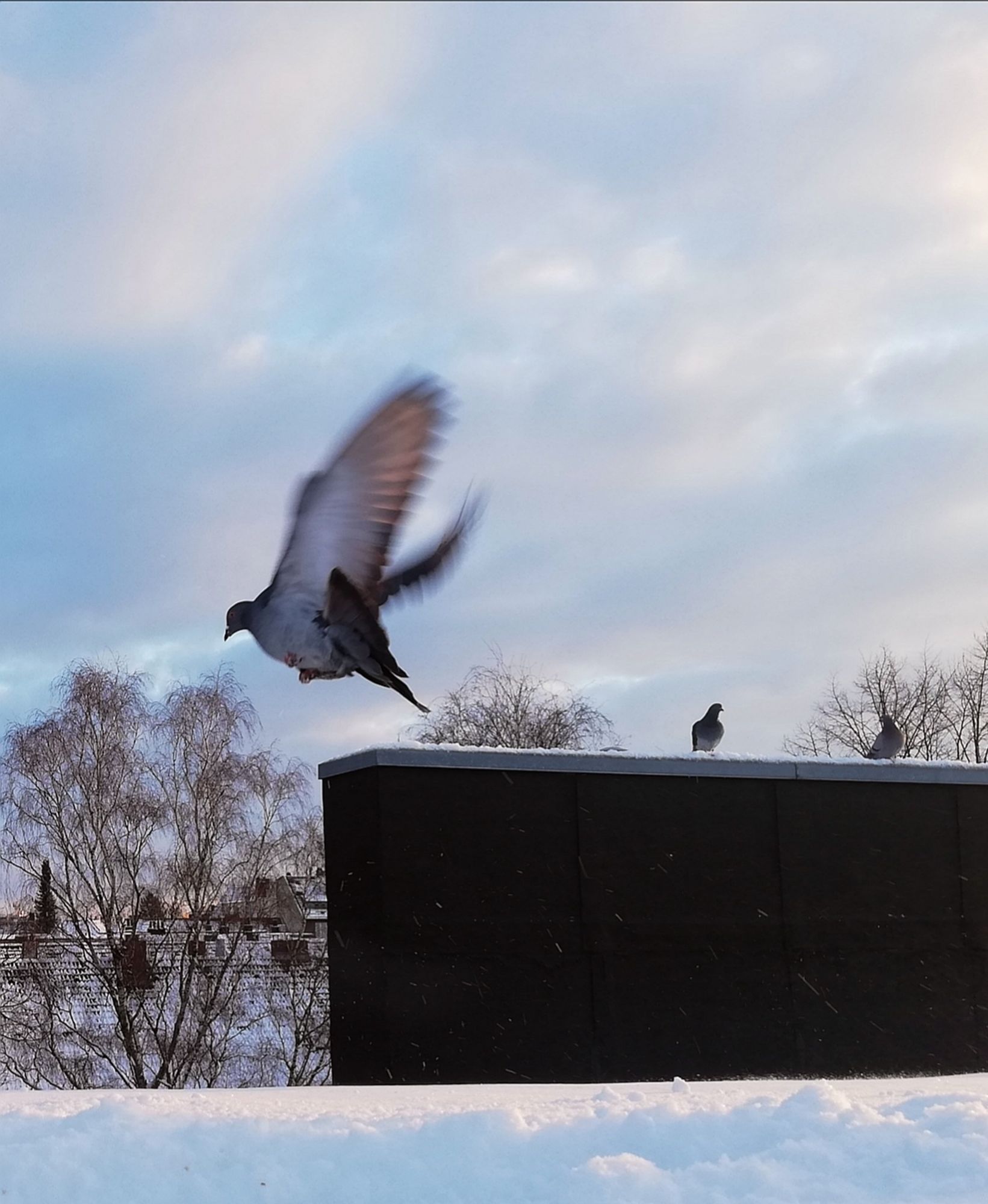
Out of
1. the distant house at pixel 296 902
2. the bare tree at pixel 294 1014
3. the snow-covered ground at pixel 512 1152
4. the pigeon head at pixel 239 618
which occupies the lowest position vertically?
the bare tree at pixel 294 1014

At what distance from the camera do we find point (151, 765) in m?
23.4

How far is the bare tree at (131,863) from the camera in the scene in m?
22.6

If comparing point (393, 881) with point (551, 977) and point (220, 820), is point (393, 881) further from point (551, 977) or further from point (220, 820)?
point (220, 820)

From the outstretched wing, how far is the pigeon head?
0.26 feet

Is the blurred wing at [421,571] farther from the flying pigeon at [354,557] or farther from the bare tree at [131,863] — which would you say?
the bare tree at [131,863]

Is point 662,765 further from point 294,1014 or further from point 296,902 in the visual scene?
point 296,902

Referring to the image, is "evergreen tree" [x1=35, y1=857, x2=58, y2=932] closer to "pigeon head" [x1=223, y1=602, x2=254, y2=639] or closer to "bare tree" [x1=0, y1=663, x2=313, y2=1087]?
"bare tree" [x1=0, y1=663, x2=313, y2=1087]

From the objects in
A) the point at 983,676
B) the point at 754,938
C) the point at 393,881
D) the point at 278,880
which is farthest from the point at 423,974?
the point at 983,676

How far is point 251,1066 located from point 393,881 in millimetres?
15135

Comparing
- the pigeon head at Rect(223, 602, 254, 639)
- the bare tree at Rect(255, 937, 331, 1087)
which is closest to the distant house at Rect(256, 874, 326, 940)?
the bare tree at Rect(255, 937, 331, 1087)

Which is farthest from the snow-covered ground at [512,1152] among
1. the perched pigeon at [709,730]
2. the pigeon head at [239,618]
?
the perched pigeon at [709,730]

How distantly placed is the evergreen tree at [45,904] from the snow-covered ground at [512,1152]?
57.5ft

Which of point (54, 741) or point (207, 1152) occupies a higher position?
point (54, 741)

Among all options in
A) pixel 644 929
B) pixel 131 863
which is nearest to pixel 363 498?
pixel 644 929
